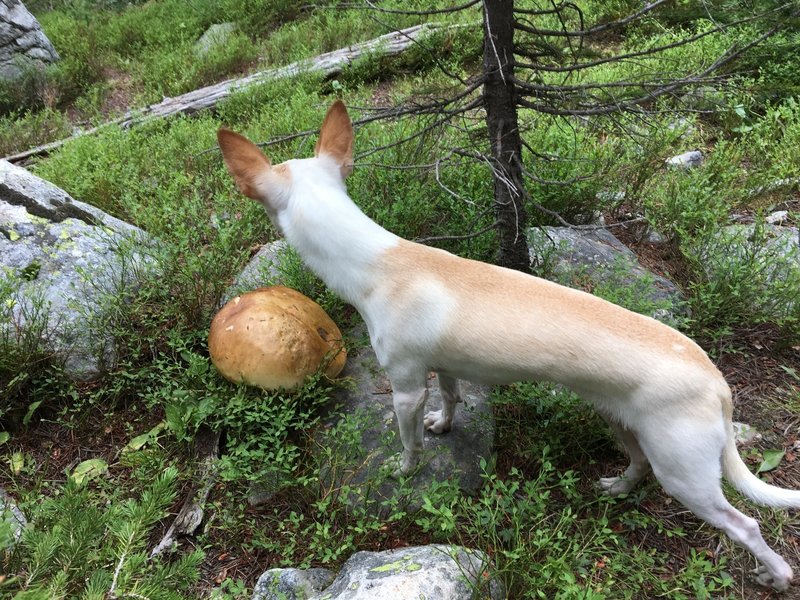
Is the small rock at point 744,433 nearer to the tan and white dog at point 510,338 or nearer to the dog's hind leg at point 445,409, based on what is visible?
the tan and white dog at point 510,338

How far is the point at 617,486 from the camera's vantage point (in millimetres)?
2805

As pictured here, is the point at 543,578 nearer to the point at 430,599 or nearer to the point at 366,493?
the point at 430,599

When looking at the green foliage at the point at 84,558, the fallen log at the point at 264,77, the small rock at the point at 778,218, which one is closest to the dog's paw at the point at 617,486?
the green foliage at the point at 84,558

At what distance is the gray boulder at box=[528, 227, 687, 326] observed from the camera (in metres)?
3.45

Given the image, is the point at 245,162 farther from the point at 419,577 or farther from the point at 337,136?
the point at 419,577

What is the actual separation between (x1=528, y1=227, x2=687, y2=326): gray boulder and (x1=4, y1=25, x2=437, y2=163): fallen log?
14.7 ft

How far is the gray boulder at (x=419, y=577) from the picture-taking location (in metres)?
2.14

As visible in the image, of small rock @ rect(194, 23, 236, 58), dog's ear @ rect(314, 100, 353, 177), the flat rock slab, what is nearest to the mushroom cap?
the flat rock slab

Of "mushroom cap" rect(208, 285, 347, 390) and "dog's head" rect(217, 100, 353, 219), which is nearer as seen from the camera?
"dog's head" rect(217, 100, 353, 219)

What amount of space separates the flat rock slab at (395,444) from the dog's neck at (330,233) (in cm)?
81

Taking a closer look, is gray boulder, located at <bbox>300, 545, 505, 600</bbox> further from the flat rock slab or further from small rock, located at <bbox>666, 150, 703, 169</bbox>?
small rock, located at <bbox>666, 150, 703, 169</bbox>

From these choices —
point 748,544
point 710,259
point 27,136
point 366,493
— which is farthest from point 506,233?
point 27,136

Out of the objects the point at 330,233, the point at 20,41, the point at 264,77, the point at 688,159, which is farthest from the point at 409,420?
the point at 20,41

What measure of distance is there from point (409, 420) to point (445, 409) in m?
0.43
